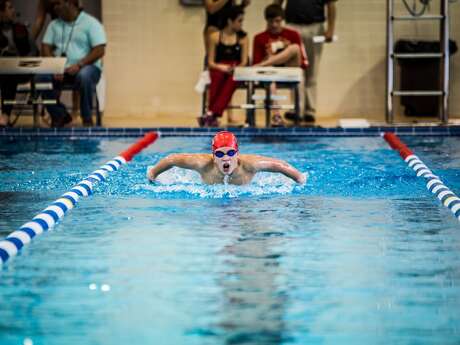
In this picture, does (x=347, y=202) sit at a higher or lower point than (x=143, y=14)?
lower

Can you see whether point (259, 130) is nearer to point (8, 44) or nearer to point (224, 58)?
point (224, 58)

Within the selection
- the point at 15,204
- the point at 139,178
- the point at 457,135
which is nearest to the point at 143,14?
the point at 457,135

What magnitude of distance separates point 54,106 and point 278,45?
2252 millimetres

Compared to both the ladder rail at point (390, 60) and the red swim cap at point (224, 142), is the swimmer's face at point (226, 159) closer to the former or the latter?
the red swim cap at point (224, 142)

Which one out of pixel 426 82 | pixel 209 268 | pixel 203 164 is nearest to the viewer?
pixel 209 268

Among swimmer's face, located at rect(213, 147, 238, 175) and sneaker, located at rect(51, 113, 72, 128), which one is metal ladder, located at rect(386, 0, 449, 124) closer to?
sneaker, located at rect(51, 113, 72, 128)

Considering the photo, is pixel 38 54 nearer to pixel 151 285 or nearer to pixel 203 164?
pixel 203 164

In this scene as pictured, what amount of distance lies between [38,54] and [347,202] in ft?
20.1

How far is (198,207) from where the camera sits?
586 cm

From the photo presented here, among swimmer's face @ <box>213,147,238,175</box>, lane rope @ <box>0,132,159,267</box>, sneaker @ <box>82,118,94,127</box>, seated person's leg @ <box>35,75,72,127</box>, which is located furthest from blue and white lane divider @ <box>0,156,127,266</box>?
seated person's leg @ <box>35,75,72,127</box>

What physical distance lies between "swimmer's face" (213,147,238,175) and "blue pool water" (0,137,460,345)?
150mm

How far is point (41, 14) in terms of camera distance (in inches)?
424

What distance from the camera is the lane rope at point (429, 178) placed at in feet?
18.9

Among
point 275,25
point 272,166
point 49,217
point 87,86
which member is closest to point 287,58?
point 275,25
